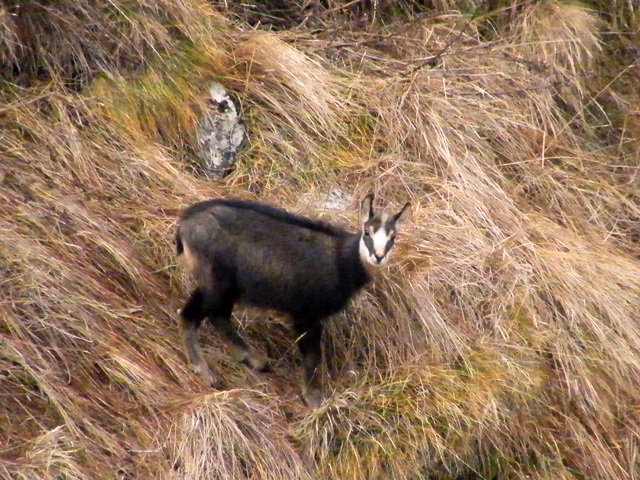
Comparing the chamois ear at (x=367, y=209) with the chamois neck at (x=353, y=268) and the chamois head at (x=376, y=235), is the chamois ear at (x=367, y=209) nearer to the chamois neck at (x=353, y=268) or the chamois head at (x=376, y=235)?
the chamois head at (x=376, y=235)

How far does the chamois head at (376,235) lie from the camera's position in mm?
5707

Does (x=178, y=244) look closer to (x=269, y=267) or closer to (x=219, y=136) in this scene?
(x=269, y=267)

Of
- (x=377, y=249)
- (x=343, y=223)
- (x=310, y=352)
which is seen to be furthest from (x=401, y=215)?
(x=310, y=352)

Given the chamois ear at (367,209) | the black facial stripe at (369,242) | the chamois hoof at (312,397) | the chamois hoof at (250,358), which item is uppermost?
the chamois ear at (367,209)

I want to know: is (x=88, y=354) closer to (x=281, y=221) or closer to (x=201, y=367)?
(x=201, y=367)

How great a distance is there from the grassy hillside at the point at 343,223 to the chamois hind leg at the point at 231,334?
77 mm

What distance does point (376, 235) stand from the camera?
5762 mm

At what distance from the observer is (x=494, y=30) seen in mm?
8258

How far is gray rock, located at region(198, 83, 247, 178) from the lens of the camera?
22.6ft

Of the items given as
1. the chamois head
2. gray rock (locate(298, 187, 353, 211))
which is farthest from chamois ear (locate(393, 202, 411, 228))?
gray rock (locate(298, 187, 353, 211))

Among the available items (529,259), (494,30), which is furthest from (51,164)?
(494,30)

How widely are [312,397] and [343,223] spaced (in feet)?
3.92

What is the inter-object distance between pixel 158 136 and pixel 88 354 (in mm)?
1783

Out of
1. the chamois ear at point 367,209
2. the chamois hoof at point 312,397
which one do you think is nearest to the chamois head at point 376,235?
the chamois ear at point 367,209
